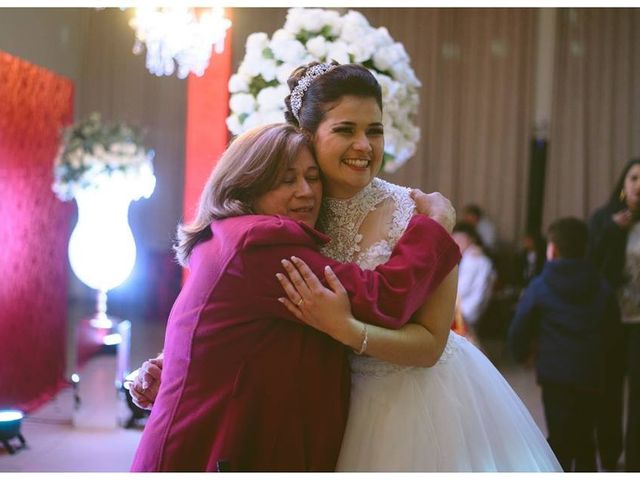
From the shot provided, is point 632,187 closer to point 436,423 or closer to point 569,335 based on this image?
point 569,335

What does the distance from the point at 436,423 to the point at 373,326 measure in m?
0.32

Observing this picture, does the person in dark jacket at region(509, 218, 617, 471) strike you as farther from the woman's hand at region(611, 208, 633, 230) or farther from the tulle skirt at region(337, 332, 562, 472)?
the tulle skirt at region(337, 332, 562, 472)

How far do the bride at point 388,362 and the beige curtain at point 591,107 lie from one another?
655cm

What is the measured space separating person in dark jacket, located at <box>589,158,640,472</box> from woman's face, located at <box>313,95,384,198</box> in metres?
2.18

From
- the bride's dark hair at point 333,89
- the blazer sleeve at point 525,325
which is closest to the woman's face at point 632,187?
the blazer sleeve at point 525,325

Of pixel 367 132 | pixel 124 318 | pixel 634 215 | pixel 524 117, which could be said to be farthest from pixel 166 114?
pixel 367 132

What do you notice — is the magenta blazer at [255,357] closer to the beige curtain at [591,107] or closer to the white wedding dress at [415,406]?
the white wedding dress at [415,406]

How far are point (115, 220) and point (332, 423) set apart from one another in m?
3.50

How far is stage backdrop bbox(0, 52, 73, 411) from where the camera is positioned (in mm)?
4645

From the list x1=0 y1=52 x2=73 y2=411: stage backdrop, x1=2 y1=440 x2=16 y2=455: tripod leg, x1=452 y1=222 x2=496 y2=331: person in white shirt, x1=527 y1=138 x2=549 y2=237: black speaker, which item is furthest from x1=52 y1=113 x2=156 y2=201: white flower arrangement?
x1=527 y1=138 x2=549 y2=237: black speaker

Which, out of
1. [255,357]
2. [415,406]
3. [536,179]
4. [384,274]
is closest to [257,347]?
[255,357]

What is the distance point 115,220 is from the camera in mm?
4945

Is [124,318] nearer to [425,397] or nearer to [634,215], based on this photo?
[634,215]

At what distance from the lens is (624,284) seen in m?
3.74
